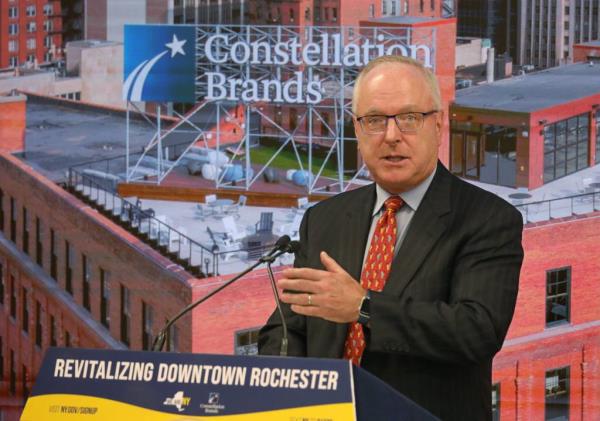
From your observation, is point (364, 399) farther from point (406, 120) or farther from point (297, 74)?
point (297, 74)

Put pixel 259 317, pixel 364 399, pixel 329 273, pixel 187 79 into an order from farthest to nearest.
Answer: pixel 187 79 < pixel 259 317 < pixel 329 273 < pixel 364 399

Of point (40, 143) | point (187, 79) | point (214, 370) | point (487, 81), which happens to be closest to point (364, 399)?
point (214, 370)

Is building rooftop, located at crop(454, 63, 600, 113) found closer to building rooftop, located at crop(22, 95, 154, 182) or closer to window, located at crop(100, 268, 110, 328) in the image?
building rooftop, located at crop(22, 95, 154, 182)

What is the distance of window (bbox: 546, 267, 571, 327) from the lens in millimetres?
29250

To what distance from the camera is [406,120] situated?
3.32 meters

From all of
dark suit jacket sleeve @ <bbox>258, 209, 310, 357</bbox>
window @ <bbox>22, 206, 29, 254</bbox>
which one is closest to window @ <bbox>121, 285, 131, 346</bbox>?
window @ <bbox>22, 206, 29, 254</bbox>

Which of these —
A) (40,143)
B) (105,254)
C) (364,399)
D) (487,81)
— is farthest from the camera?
(487,81)

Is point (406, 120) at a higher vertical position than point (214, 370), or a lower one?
higher

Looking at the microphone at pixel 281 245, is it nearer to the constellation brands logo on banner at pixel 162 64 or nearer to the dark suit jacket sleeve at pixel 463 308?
the dark suit jacket sleeve at pixel 463 308

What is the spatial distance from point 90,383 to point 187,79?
117 ft

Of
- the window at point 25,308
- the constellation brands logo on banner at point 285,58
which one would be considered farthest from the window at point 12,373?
the constellation brands logo on banner at point 285,58

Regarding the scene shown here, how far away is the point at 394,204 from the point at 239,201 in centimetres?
3194

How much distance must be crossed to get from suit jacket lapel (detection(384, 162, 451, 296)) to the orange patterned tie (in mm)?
31

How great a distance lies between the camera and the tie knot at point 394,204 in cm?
344
